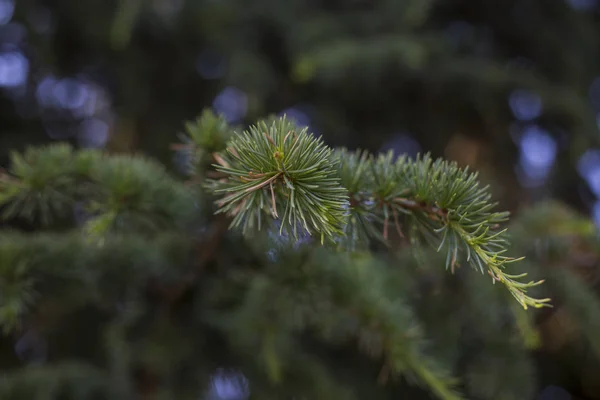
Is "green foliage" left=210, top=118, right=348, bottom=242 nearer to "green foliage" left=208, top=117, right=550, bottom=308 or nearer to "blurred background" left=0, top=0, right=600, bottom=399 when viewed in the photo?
"green foliage" left=208, top=117, right=550, bottom=308

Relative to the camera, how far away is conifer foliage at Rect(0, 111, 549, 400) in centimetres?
39

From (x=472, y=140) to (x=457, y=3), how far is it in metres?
0.46

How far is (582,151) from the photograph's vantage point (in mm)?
1344

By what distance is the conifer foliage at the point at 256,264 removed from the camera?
39 cm

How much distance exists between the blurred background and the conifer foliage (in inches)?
17.7

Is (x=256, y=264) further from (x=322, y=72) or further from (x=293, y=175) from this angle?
(x=322, y=72)

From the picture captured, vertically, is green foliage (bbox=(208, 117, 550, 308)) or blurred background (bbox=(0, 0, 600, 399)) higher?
blurred background (bbox=(0, 0, 600, 399))

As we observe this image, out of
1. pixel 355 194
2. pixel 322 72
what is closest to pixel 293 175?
pixel 355 194

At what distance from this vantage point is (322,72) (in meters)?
1.19

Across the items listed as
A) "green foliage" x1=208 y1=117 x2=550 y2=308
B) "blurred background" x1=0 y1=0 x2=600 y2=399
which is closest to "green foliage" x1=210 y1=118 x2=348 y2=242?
"green foliage" x1=208 y1=117 x2=550 y2=308

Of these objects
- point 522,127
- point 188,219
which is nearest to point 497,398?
point 188,219

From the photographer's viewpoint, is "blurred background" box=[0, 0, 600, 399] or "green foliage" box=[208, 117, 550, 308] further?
"blurred background" box=[0, 0, 600, 399]

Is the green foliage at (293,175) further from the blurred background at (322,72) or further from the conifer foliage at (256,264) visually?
the blurred background at (322,72)

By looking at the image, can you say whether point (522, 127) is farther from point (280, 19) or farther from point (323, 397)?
point (323, 397)
